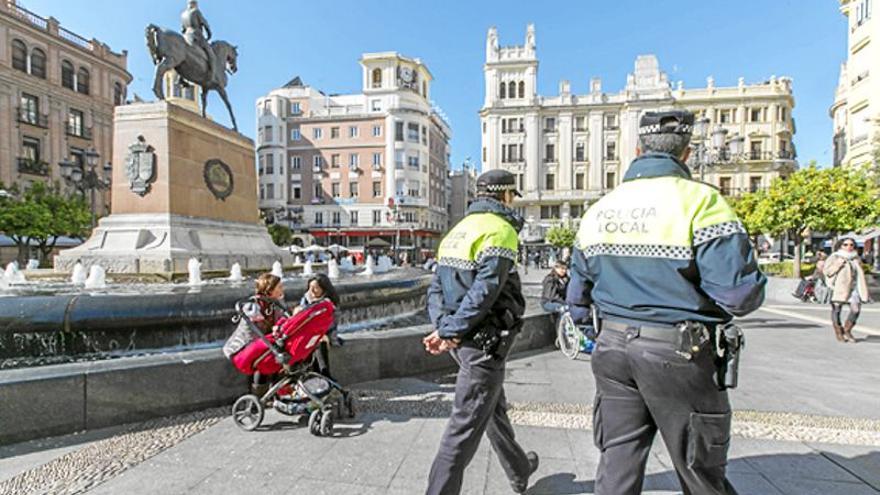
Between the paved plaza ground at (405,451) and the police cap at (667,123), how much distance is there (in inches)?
89.9

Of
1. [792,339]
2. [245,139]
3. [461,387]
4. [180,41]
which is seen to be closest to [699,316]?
[461,387]

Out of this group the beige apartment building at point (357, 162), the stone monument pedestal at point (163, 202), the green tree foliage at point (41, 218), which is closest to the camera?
the stone monument pedestal at point (163, 202)

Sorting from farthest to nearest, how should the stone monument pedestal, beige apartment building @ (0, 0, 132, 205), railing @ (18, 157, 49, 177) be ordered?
railing @ (18, 157, 49, 177)
beige apartment building @ (0, 0, 132, 205)
the stone monument pedestal

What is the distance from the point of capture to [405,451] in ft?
11.1

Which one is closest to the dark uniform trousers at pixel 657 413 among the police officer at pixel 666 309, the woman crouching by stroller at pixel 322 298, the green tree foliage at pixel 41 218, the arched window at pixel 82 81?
the police officer at pixel 666 309

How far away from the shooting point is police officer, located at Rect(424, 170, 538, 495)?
2410 mm

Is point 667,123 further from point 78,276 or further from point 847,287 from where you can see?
point 78,276

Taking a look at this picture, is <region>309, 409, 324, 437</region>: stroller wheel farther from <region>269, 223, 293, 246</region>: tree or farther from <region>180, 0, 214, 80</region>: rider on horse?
<region>269, 223, 293, 246</region>: tree

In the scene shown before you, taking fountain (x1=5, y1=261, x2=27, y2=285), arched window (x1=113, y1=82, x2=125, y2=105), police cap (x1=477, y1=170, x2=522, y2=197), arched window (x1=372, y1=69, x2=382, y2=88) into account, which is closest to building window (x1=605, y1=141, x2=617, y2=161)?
arched window (x1=372, y1=69, x2=382, y2=88)

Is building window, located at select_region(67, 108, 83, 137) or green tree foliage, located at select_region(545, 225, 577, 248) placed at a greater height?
building window, located at select_region(67, 108, 83, 137)

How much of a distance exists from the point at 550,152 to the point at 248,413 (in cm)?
5633

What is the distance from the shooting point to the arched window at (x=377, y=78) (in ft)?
185

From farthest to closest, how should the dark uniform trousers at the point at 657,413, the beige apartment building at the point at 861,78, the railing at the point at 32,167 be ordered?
the railing at the point at 32,167, the beige apartment building at the point at 861,78, the dark uniform trousers at the point at 657,413

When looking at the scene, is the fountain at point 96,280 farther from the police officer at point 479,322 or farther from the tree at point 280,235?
the tree at point 280,235
